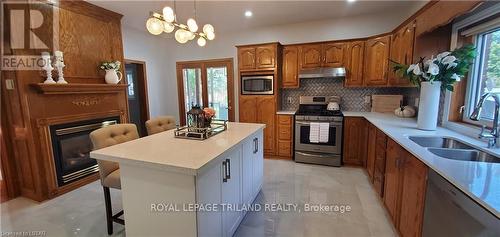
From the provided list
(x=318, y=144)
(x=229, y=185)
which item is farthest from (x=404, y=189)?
(x=318, y=144)

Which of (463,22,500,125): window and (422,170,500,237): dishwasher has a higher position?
(463,22,500,125): window

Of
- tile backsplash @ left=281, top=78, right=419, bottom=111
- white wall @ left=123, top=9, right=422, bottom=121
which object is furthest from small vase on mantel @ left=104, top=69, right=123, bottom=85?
tile backsplash @ left=281, top=78, right=419, bottom=111

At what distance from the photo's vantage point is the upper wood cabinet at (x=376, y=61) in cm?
338

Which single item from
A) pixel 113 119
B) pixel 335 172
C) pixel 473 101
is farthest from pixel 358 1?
pixel 113 119

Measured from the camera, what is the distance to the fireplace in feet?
9.05

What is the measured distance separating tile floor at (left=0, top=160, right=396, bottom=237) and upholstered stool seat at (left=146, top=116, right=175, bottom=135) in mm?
954

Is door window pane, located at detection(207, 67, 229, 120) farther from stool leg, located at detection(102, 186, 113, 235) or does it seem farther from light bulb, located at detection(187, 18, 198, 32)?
stool leg, located at detection(102, 186, 113, 235)

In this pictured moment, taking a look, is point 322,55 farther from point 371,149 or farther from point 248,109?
point 371,149

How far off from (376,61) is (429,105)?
4.98ft

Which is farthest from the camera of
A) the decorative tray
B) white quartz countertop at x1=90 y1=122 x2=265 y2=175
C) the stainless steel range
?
the stainless steel range

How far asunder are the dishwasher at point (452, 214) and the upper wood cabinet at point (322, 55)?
2.79 meters

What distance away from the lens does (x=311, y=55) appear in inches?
152

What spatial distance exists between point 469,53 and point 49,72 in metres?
4.40

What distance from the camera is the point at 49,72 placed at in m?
2.57
